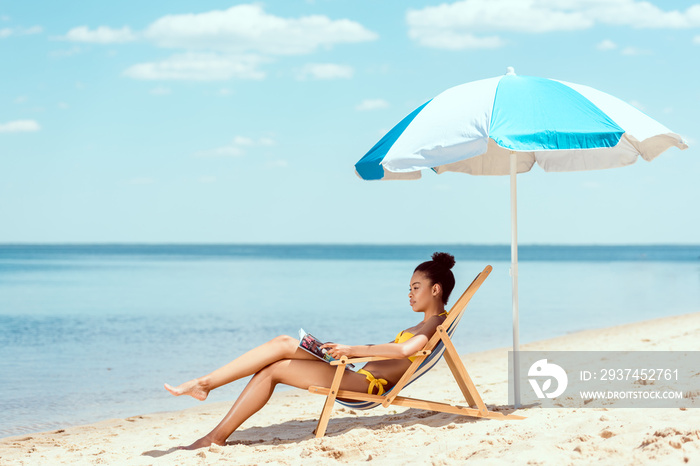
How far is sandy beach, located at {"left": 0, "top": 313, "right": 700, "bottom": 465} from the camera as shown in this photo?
338 centimetres

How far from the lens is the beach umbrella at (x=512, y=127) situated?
374cm

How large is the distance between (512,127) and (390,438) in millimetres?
1946

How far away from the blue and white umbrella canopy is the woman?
3.46 ft

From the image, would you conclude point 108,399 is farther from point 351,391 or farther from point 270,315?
point 270,315

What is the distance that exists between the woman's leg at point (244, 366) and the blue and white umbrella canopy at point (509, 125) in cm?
118

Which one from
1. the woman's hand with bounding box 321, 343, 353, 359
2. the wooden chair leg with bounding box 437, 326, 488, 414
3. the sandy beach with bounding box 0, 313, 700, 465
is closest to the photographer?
the sandy beach with bounding box 0, 313, 700, 465

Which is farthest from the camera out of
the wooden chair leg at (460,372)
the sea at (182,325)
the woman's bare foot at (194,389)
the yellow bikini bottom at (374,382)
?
the sea at (182,325)

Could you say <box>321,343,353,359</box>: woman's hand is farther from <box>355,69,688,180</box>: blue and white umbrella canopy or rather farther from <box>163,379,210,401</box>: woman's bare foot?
<box>355,69,688,180</box>: blue and white umbrella canopy

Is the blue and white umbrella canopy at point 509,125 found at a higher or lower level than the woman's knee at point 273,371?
higher

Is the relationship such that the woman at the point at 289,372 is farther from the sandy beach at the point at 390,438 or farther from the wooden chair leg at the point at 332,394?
the sandy beach at the point at 390,438

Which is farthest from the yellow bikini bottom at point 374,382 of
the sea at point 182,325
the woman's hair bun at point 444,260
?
the sea at point 182,325

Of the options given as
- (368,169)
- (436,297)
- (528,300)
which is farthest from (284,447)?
(528,300)

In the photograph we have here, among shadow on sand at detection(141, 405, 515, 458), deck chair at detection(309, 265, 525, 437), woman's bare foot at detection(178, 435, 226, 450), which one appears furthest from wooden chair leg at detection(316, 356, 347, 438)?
woman's bare foot at detection(178, 435, 226, 450)

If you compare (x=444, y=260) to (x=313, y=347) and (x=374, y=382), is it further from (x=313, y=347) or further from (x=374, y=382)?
(x=313, y=347)
